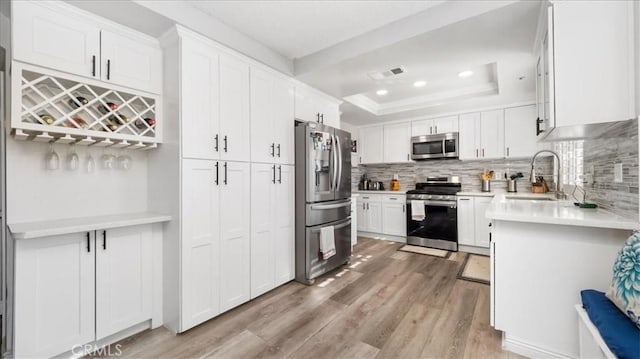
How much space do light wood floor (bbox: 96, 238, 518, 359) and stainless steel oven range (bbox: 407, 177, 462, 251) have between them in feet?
4.21

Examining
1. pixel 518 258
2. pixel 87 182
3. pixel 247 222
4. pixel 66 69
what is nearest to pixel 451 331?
pixel 518 258

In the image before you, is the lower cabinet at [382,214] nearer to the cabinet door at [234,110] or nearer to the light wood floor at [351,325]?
the light wood floor at [351,325]

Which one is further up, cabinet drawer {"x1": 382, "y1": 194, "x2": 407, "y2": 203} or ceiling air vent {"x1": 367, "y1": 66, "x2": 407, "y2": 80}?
ceiling air vent {"x1": 367, "y1": 66, "x2": 407, "y2": 80}

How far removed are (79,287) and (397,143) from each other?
471cm

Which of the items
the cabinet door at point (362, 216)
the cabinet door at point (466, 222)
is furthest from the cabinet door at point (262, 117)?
the cabinet door at point (466, 222)

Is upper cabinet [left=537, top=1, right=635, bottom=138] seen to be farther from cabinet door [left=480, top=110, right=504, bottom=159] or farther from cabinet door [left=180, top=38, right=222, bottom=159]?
cabinet door [left=480, top=110, right=504, bottom=159]

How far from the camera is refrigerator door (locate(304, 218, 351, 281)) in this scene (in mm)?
2912

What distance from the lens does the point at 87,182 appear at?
196cm

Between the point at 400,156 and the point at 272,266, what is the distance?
3.31 m

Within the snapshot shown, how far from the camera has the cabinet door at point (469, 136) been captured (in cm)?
430

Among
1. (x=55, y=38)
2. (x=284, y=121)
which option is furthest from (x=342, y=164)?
(x=55, y=38)

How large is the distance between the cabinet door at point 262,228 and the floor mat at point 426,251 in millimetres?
2372

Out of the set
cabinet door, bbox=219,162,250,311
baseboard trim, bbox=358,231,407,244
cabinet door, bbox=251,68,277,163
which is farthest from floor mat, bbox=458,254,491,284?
cabinet door, bbox=251,68,277,163

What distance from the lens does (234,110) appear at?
239 centimetres
